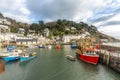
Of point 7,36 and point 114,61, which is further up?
point 7,36

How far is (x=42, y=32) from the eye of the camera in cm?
19588

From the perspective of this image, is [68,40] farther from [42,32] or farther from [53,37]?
[42,32]

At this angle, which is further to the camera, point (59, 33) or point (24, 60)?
point (59, 33)

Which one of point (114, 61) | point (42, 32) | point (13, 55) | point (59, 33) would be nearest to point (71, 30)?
point (59, 33)

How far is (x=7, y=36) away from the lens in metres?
128

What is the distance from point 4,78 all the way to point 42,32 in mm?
166887

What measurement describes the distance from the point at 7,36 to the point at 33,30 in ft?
237

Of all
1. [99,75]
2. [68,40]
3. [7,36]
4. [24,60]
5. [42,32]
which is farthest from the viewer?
[42,32]

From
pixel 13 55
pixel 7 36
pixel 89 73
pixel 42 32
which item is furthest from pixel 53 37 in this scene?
pixel 89 73

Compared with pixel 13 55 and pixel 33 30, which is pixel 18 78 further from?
pixel 33 30

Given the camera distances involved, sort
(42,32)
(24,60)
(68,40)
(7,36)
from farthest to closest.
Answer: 1. (42,32)
2. (68,40)
3. (7,36)
4. (24,60)

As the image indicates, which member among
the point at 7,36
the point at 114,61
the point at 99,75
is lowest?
the point at 99,75

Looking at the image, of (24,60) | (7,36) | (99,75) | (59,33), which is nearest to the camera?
(99,75)

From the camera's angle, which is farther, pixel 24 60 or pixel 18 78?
pixel 24 60
